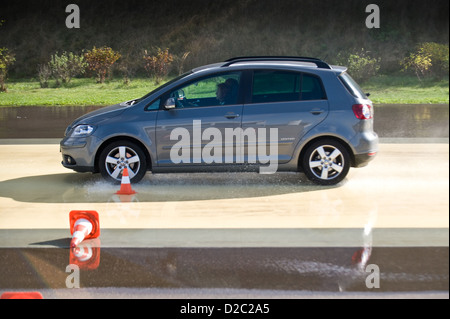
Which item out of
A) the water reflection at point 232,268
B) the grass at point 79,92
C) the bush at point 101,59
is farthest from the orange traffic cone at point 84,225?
the bush at point 101,59

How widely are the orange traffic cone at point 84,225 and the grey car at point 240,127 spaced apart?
247 centimetres

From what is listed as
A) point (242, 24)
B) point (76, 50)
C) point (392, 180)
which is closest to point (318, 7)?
point (242, 24)

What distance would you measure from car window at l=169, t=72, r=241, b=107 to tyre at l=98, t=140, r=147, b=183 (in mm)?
813

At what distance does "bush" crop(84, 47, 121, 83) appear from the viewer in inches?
687

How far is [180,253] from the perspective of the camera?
17.8ft

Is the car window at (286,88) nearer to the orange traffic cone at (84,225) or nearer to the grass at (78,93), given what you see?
the orange traffic cone at (84,225)

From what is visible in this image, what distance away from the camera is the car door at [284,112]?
813 cm

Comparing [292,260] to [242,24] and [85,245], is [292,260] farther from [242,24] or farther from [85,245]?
[242,24]

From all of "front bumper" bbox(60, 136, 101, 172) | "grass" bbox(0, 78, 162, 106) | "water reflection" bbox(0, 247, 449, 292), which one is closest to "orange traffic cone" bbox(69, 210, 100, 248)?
"water reflection" bbox(0, 247, 449, 292)

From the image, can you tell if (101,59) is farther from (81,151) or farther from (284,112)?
(284,112)

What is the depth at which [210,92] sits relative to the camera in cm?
843

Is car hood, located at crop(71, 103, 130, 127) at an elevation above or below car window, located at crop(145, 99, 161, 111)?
below

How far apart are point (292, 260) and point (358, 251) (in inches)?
23.7

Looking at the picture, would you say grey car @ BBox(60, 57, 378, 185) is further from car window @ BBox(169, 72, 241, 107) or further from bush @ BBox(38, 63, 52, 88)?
bush @ BBox(38, 63, 52, 88)
